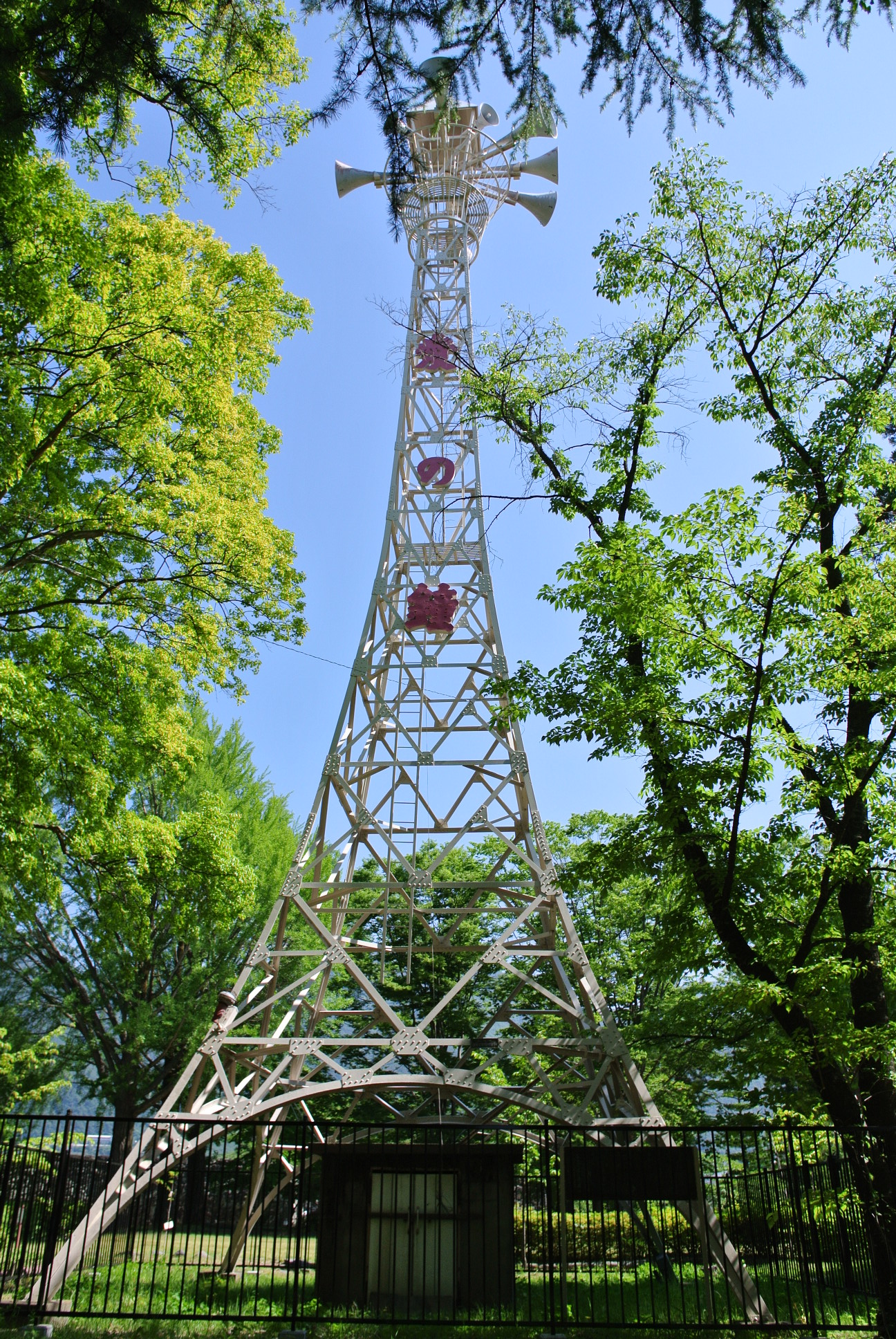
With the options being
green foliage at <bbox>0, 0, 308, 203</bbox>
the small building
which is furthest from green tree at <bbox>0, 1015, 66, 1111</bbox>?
green foliage at <bbox>0, 0, 308, 203</bbox>

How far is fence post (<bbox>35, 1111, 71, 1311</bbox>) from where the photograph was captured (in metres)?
7.69

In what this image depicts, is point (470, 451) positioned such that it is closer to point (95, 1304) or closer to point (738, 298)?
point (738, 298)

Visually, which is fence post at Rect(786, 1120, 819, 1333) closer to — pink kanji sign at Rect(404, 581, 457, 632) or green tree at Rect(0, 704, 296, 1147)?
pink kanji sign at Rect(404, 581, 457, 632)

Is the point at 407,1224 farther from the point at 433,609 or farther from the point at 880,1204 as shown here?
the point at 433,609

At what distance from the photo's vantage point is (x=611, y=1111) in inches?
535

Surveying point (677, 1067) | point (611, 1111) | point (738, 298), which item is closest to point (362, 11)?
point (738, 298)

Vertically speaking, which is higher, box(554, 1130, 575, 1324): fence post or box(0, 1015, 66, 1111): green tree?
box(0, 1015, 66, 1111): green tree

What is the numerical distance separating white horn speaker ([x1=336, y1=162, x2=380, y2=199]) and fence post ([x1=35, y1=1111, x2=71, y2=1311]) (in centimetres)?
1983

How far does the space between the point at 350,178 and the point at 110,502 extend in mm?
13247

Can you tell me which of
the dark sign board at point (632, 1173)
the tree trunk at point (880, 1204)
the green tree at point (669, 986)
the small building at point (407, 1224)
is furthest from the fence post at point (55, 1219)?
the tree trunk at point (880, 1204)

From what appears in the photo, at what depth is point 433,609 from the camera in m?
16.7

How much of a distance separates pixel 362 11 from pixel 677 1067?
779 inches

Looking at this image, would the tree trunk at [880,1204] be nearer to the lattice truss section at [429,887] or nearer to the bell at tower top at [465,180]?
the lattice truss section at [429,887]

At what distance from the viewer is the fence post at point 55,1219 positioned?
25.2 ft
